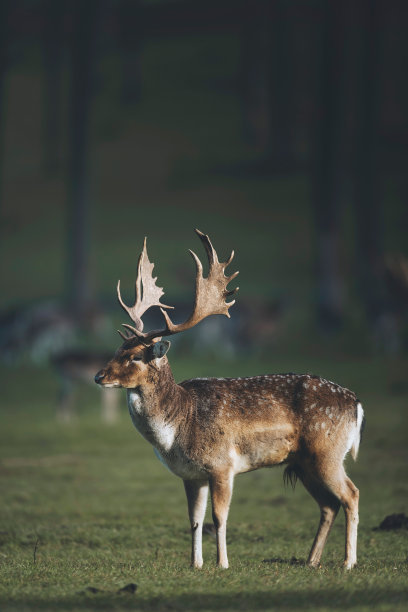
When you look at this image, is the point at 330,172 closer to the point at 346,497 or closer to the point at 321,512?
the point at 321,512

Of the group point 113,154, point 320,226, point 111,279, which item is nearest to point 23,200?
point 113,154

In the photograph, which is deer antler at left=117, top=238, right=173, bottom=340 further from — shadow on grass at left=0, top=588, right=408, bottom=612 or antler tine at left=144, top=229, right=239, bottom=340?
shadow on grass at left=0, top=588, right=408, bottom=612

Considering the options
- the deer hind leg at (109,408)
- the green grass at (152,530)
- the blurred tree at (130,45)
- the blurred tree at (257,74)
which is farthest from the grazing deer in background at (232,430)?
the blurred tree at (130,45)

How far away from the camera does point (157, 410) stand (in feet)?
24.3

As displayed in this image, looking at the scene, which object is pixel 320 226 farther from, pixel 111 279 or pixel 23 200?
pixel 23 200

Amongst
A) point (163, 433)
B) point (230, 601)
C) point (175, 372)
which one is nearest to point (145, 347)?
point (163, 433)

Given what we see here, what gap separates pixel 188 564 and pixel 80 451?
7.82 metres

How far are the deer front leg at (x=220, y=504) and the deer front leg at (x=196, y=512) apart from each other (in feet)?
0.59

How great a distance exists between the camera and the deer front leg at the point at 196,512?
7.44 meters

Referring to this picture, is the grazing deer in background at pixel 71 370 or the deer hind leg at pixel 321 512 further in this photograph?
the grazing deer in background at pixel 71 370

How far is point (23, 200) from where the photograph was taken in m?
45.1

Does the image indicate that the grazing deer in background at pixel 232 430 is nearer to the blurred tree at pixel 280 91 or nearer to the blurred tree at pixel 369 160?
the blurred tree at pixel 369 160

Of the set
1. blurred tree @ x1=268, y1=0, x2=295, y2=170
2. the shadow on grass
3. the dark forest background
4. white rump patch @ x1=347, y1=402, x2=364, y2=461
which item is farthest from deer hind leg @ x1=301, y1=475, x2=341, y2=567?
blurred tree @ x1=268, y1=0, x2=295, y2=170

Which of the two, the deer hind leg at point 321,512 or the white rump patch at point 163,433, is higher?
the white rump patch at point 163,433
